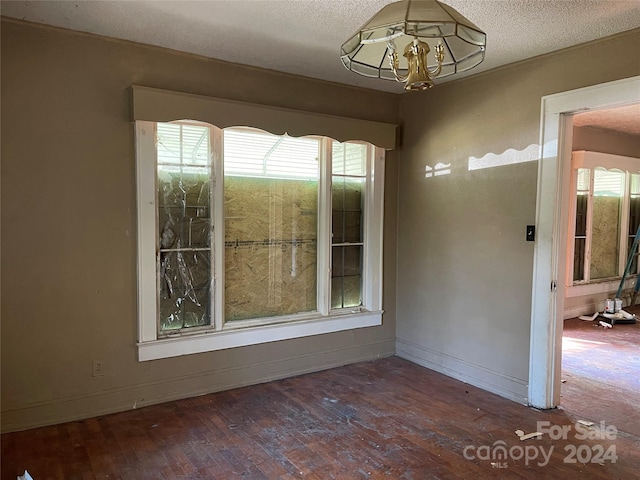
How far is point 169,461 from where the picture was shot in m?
2.55

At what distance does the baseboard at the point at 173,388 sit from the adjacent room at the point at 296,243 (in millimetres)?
14

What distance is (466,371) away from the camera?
3.83 m

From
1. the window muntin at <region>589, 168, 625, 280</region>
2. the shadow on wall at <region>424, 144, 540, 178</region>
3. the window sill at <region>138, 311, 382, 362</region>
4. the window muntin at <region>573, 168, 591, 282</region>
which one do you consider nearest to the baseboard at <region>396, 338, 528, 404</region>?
the window sill at <region>138, 311, 382, 362</region>

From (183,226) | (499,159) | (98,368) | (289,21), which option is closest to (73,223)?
(183,226)

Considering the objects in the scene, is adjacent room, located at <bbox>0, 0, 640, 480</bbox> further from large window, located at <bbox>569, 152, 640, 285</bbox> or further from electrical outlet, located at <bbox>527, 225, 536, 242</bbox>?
large window, located at <bbox>569, 152, 640, 285</bbox>

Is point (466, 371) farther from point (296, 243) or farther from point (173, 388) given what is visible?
point (173, 388)

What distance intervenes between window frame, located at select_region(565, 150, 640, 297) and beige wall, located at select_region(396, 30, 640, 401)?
3.01 meters

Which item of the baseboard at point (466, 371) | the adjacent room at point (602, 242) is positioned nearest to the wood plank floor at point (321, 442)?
the baseboard at point (466, 371)

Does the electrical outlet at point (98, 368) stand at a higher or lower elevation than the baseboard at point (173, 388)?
higher

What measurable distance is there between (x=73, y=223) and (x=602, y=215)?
695 cm

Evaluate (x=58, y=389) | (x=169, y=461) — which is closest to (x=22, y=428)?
(x=58, y=389)

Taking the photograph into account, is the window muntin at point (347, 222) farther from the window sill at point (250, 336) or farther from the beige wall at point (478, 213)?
the beige wall at point (478, 213)

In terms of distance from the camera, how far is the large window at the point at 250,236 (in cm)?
329

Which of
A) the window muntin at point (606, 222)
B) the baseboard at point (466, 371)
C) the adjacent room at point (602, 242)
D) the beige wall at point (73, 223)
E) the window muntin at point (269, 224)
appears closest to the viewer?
the beige wall at point (73, 223)
